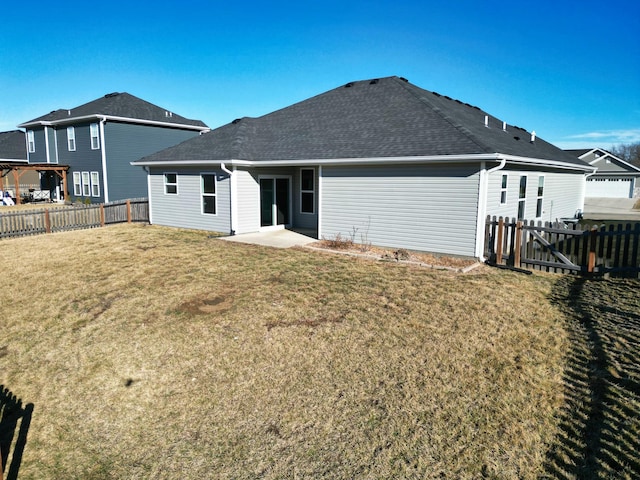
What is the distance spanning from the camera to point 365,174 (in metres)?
13.7

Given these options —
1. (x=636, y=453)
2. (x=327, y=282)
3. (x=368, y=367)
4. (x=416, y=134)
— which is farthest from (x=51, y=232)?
(x=636, y=453)

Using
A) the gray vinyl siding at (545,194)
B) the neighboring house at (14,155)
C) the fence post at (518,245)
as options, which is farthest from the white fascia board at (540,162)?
the neighboring house at (14,155)

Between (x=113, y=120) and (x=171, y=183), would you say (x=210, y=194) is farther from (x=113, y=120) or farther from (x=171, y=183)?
(x=113, y=120)

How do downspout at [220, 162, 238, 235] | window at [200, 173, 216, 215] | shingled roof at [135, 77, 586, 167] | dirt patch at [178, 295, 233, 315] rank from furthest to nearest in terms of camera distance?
window at [200, 173, 216, 215] → downspout at [220, 162, 238, 235] → shingled roof at [135, 77, 586, 167] → dirt patch at [178, 295, 233, 315]

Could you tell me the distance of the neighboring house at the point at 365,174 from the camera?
476 inches

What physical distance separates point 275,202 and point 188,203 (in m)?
3.71

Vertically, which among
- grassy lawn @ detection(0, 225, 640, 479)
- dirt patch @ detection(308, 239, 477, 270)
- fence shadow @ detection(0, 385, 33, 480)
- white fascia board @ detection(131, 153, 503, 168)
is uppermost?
white fascia board @ detection(131, 153, 503, 168)

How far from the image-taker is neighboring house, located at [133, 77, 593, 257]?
39.7 feet

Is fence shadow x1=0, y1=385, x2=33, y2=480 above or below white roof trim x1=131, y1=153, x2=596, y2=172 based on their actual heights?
below

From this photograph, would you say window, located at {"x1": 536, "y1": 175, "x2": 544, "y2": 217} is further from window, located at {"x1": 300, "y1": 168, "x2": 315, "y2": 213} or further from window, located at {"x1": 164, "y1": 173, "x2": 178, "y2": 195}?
window, located at {"x1": 164, "y1": 173, "x2": 178, "y2": 195}

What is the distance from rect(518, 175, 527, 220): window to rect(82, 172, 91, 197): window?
27048mm

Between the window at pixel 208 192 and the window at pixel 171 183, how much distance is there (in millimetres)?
1868

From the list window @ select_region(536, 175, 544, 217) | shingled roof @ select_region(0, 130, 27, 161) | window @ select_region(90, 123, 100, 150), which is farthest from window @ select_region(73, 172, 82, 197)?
window @ select_region(536, 175, 544, 217)

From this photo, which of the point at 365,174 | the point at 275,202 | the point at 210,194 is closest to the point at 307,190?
the point at 275,202
